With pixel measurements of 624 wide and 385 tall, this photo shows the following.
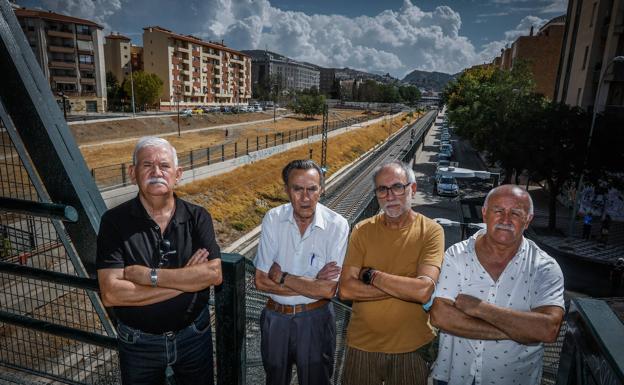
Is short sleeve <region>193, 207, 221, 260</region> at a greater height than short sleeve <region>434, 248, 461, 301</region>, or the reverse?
short sleeve <region>193, 207, 221, 260</region>

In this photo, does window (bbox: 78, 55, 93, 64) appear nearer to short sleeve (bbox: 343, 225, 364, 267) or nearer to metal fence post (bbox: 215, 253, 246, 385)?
short sleeve (bbox: 343, 225, 364, 267)

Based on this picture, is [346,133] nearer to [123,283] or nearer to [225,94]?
[225,94]

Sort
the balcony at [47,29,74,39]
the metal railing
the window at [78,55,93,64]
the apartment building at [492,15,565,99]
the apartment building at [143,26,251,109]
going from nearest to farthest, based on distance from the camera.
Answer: the metal railing → the apartment building at [492,15,565,99] → the balcony at [47,29,74,39] → the window at [78,55,93,64] → the apartment building at [143,26,251,109]

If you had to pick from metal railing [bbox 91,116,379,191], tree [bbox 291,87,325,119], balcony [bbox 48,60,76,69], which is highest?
balcony [bbox 48,60,76,69]

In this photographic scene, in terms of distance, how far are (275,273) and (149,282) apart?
3.34 feet

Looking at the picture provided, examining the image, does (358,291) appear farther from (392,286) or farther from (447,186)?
(447,186)

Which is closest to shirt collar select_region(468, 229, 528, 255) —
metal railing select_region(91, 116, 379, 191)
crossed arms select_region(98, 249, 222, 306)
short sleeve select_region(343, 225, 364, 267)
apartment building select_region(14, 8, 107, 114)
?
short sleeve select_region(343, 225, 364, 267)

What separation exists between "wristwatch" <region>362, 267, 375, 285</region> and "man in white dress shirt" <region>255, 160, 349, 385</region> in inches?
9.2

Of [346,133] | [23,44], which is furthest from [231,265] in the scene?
[346,133]

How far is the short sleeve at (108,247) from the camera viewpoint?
2.23 metres

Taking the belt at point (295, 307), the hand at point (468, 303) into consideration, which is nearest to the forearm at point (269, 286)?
the belt at point (295, 307)

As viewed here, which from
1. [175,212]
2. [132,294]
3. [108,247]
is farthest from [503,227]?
[108,247]

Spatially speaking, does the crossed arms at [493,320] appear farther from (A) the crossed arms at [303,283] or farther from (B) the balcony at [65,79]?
(B) the balcony at [65,79]

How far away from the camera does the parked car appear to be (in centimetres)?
2880
